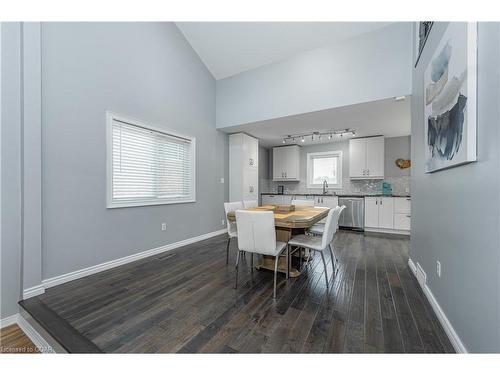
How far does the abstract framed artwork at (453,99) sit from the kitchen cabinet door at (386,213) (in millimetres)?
3059

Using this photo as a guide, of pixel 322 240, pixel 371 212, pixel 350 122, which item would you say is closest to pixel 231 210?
pixel 322 240

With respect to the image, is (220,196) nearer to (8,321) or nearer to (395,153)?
(8,321)

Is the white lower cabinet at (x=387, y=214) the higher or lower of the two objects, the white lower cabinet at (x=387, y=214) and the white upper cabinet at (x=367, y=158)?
the lower

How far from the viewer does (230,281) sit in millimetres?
2223

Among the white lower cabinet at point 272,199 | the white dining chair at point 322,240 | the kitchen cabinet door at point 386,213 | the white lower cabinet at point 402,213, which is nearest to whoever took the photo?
the white dining chair at point 322,240

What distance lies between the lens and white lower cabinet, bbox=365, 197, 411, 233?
14.3 feet

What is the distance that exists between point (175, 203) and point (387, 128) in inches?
178

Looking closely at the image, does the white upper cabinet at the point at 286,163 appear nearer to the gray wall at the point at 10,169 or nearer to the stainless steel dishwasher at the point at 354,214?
the stainless steel dishwasher at the point at 354,214

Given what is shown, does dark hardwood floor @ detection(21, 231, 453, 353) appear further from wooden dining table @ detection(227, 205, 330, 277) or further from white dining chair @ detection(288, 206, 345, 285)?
white dining chair @ detection(288, 206, 345, 285)

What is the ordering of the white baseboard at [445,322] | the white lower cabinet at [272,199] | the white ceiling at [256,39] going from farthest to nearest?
1. the white lower cabinet at [272,199]
2. the white ceiling at [256,39]
3. the white baseboard at [445,322]

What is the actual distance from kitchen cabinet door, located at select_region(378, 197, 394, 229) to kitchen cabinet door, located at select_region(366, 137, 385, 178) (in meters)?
0.62

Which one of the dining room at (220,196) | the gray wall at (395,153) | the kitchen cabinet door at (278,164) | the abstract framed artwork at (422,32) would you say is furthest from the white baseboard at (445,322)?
the kitchen cabinet door at (278,164)

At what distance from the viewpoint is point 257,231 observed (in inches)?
77.9

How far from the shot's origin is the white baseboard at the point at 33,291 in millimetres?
1833
